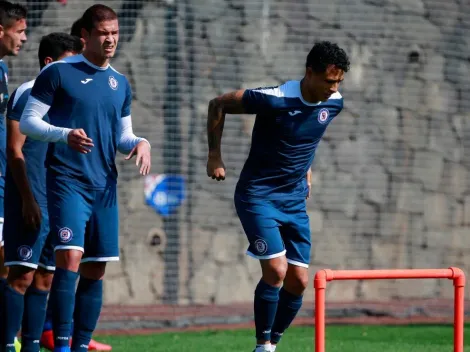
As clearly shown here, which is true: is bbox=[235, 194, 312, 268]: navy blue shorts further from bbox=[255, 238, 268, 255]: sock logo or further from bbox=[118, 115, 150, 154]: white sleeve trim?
bbox=[118, 115, 150, 154]: white sleeve trim

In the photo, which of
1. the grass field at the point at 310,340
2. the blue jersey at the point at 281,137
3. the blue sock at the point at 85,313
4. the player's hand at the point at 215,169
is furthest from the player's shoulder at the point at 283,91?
the grass field at the point at 310,340

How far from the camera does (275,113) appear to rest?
21.7ft

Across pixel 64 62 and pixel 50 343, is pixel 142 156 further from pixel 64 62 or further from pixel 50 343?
pixel 50 343

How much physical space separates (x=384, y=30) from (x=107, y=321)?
3.91 metres

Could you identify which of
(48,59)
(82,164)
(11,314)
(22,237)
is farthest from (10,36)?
(11,314)

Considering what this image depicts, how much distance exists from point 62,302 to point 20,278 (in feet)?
2.12

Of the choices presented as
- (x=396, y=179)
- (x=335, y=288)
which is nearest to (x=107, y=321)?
(x=335, y=288)

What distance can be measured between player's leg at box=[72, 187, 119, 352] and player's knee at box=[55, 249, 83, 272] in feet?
0.62

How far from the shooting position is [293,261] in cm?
684

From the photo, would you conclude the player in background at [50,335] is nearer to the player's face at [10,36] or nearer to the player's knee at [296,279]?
the player's face at [10,36]

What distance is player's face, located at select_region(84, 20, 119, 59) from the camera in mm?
6176

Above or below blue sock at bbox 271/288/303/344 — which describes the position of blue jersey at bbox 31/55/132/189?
above

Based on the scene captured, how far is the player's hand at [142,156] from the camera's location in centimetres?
607

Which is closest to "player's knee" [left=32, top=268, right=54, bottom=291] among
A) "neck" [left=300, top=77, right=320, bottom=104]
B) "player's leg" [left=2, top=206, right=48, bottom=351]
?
"player's leg" [left=2, top=206, right=48, bottom=351]
